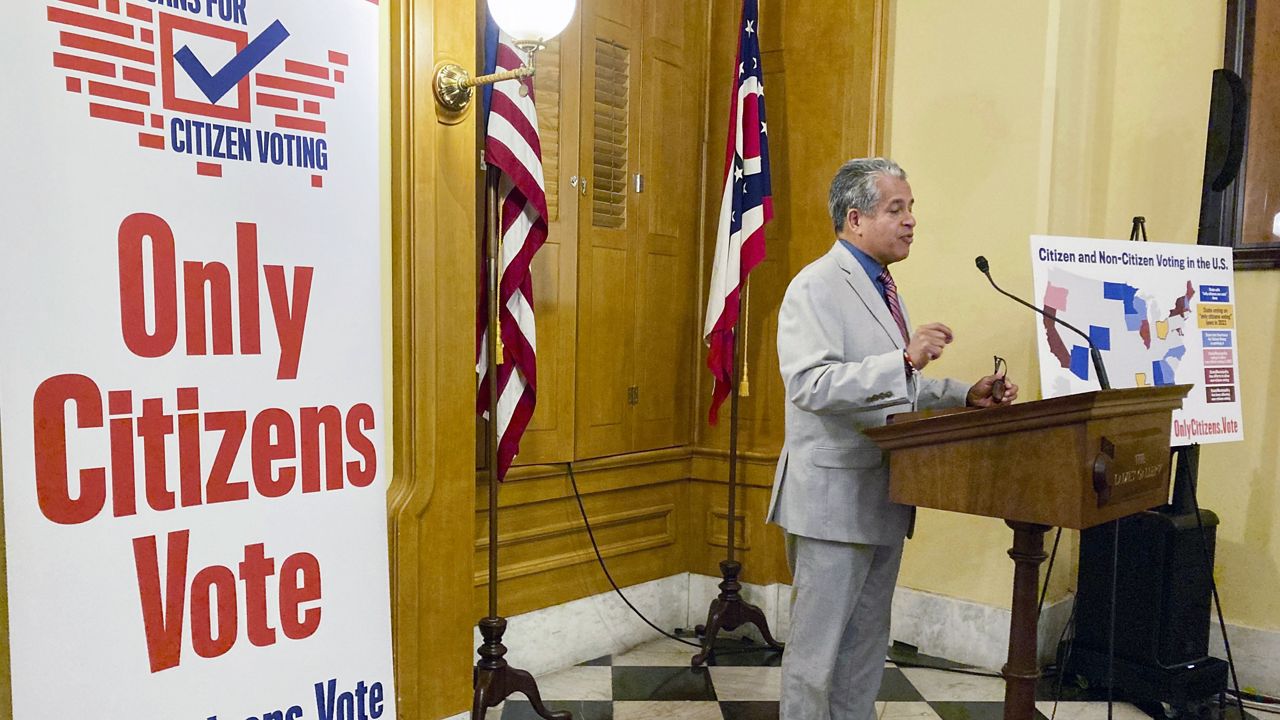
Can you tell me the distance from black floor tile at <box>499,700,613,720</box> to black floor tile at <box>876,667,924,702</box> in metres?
0.92

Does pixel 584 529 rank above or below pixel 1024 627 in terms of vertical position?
below

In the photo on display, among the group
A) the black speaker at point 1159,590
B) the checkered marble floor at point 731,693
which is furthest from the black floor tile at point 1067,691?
the black speaker at point 1159,590

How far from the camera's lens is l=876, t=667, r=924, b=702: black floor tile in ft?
10.6

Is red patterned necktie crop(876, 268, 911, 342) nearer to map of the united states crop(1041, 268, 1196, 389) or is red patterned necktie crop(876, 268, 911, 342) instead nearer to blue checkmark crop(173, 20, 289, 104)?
map of the united states crop(1041, 268, 1196, 389)

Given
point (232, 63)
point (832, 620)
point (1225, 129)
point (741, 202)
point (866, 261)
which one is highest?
point (1225, 129)

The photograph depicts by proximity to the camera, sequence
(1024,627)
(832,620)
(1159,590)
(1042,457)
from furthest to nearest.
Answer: (1159,590) < (832,620) < (1024,627) < (1042,457)

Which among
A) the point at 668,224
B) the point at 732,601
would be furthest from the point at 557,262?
the point at 732,601

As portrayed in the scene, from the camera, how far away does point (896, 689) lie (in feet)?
10.8

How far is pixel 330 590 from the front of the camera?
76.3 inches

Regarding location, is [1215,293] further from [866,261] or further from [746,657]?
[746,657]

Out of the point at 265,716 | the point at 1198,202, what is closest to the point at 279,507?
the point at 265,716

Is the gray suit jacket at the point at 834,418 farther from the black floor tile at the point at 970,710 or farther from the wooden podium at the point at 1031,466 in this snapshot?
the black floor tile at the point at 970,710

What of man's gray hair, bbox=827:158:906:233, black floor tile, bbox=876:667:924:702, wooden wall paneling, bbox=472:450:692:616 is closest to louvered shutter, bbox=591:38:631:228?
wooden wall paneling, bbox=472:450:692:616

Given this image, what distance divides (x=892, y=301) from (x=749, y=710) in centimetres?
147
